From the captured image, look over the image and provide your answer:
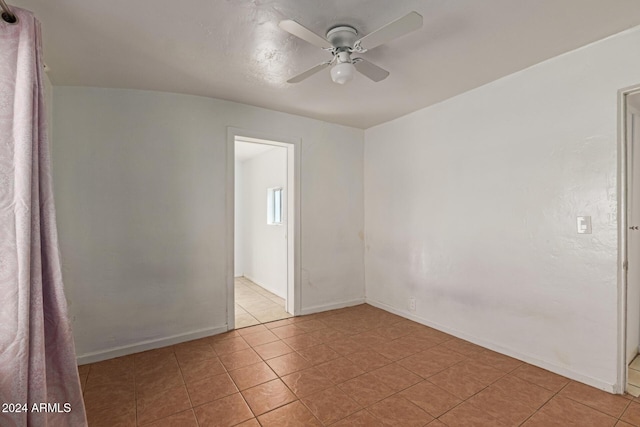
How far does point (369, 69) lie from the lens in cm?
208

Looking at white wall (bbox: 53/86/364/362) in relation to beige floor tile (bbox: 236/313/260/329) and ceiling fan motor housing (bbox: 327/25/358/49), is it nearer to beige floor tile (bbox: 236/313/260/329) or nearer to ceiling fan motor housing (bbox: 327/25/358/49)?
beige floor tile (bbox: 236/313/260/329)

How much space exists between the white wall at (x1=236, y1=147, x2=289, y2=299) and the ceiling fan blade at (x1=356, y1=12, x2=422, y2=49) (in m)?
2.58

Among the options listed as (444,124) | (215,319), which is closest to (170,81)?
(215,319)

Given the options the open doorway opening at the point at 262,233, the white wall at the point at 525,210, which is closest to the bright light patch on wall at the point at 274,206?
the open doorway opening at the point at 262,233

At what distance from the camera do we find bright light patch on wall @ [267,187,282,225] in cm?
491

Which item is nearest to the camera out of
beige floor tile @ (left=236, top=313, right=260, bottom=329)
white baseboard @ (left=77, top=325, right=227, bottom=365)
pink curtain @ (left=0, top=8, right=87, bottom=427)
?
pink curtain @ (left=0, top=8, right=87, bottom=427)

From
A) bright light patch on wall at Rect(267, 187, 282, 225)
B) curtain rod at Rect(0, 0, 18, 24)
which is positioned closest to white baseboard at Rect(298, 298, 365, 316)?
bright light patch on wall at Rect(267, 187, 282, 225)

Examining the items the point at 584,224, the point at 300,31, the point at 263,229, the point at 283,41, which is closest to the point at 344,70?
the point at 300,31

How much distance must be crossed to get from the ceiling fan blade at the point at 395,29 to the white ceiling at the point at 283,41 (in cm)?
18

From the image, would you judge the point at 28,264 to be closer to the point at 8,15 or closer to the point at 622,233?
the point at 8,15

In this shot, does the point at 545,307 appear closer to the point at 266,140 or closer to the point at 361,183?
the point at 361,183

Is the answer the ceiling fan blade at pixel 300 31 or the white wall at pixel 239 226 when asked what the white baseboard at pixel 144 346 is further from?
the white wall at pixel 239 226

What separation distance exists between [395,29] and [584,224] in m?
1.95

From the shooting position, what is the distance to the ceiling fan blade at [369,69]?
2.00m
